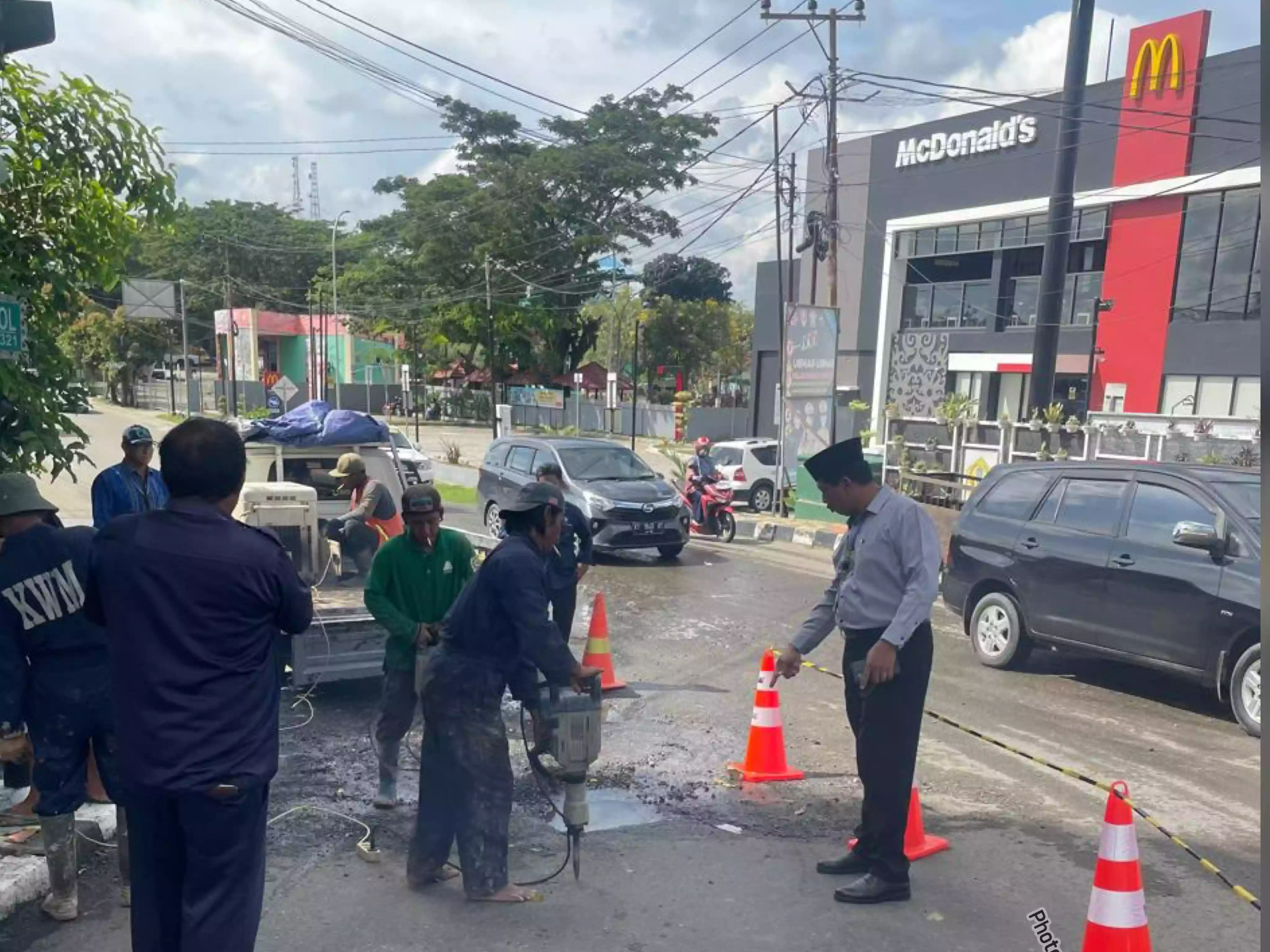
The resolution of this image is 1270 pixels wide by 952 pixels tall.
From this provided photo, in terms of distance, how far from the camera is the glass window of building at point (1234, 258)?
2428cm

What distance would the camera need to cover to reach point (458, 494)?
2480 centimetres

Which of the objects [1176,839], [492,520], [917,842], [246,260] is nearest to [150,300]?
[492,520]

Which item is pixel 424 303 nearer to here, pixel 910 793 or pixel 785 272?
pixel 785 272

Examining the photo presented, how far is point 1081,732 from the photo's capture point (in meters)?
6.82

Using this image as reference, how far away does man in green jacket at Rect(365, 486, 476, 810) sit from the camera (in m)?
5.05

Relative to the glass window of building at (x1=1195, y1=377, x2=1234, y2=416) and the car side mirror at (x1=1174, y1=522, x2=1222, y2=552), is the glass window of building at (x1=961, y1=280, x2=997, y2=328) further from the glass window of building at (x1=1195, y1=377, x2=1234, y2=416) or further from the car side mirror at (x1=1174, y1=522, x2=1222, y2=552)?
the car side mirror at (x1=1174, y1=522, x2=1222, y2=552)

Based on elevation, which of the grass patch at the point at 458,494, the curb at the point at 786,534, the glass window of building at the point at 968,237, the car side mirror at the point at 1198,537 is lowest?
the grass patch at the point at 458,494

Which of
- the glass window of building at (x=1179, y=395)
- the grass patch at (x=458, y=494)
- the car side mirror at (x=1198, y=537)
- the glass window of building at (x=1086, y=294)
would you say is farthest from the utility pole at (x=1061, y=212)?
the glass window of building at (x=1086, y=294)

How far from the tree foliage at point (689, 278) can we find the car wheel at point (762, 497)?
143 feet

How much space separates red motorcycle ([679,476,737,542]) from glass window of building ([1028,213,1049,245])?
17.2 meters

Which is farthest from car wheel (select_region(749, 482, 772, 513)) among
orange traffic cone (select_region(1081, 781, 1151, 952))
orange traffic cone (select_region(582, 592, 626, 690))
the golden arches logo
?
orange traffic cone (select_region(1081, 781, 1151, 952))

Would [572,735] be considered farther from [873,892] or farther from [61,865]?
[61,865]

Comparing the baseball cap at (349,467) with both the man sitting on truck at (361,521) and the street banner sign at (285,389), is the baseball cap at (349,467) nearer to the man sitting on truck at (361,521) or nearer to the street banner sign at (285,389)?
the man sitting on truck at (361,521)

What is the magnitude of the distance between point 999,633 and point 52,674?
698 centimetres
